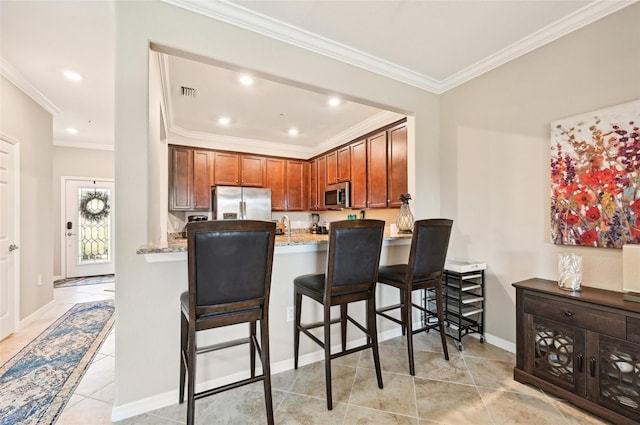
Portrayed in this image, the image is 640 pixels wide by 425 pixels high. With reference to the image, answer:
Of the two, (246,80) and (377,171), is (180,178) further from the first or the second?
(377,171)

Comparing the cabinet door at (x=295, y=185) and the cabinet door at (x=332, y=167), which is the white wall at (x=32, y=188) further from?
the cabinet door at (x=332, y=167)

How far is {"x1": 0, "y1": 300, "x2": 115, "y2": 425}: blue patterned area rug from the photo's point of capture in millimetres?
1809

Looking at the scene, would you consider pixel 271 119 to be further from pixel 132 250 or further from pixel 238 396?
pixel 238 396

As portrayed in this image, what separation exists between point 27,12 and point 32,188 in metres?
2.14

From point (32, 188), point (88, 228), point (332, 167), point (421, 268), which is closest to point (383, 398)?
point (421, 268)

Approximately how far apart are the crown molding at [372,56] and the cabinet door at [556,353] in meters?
2.12

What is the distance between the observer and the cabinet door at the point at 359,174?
13.4 ft

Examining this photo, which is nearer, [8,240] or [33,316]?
[8,240]

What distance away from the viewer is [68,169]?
550 cm

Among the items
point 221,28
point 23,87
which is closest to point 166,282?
point 221,28

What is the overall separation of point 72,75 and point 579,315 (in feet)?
15.6

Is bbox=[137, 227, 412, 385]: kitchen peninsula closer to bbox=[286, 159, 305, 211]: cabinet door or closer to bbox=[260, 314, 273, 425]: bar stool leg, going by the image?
bbox=[260, 314, 273, 425]: bar stool leg

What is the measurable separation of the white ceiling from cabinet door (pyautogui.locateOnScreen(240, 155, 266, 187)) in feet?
4.72

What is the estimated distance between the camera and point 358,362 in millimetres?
2361
